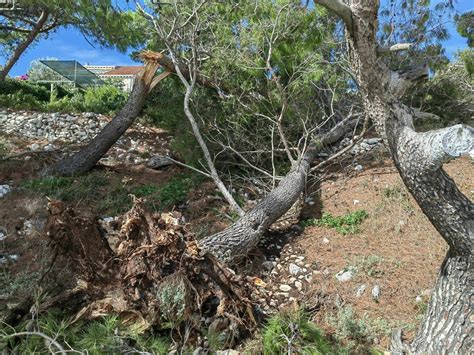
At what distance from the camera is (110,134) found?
6227 millimetres

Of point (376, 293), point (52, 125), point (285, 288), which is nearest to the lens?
point (376, 293)

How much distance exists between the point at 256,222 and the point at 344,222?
1.13m

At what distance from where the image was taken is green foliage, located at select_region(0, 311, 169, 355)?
7.33ft

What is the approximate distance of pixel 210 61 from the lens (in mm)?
5426

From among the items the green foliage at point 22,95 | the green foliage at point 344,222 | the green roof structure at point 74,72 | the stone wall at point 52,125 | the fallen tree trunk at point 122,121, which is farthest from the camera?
the green roof structure at point 74,72

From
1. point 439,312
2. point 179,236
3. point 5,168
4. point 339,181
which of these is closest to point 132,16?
point 5,168

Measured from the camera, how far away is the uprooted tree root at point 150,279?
2.53m

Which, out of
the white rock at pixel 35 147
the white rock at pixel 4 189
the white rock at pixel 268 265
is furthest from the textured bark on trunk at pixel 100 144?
the white rock at pixel 268 265

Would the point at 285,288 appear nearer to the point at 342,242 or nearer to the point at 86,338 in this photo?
the point at 342,242

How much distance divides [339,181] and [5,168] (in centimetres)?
474

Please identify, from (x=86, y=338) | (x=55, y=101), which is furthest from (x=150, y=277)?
(x=55, y=101)

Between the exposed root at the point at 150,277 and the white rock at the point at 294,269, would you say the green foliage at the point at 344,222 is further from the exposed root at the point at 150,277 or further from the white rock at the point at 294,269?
the exposed root at the point at 150,277

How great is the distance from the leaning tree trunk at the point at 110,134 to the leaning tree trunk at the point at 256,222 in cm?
256

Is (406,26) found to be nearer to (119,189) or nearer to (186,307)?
(119,189)
